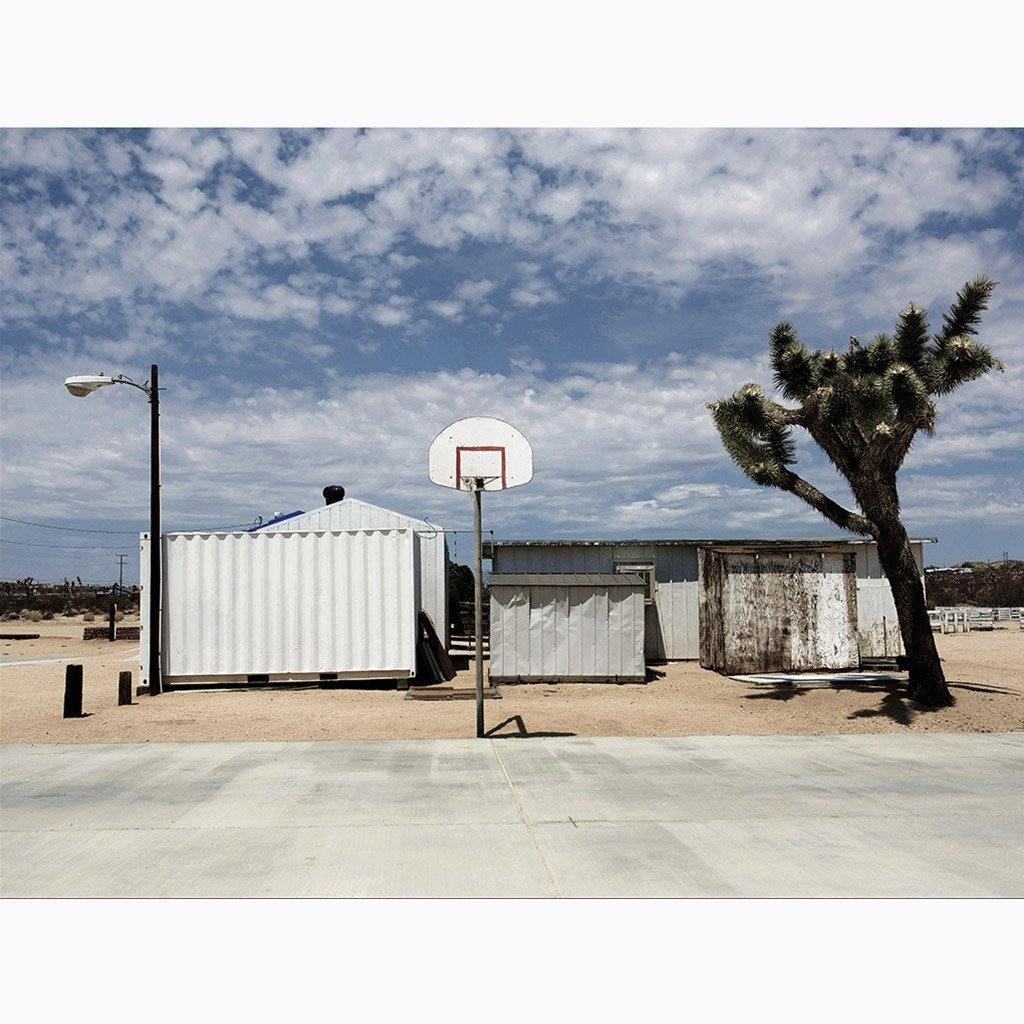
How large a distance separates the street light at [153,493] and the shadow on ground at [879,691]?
11722 millimetres

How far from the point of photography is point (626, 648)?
18172mm

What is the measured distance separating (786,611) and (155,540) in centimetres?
1415

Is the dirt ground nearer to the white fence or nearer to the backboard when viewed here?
the backboard

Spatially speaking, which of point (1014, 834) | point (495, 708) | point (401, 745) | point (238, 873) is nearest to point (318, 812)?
point (238, 873)

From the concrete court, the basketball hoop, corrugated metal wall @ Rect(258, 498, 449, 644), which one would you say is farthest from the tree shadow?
corrugated metal wall @ Rect(258, 498, 449, 644)

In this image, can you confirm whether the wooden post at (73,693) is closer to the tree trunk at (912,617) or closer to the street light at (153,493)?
the street light at (153,493)

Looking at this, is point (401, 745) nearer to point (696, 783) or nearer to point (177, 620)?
point (696, 783)

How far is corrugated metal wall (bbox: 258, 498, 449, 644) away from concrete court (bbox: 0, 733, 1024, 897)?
1325 centimetres

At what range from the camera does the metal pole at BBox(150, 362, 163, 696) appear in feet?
56.5

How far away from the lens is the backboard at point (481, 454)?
1340cm

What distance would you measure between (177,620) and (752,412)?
1209 centimetres

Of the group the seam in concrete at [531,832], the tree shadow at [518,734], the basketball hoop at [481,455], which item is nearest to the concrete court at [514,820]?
the seam in concrete at [531,832]

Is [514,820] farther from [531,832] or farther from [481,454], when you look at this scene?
[481,454]

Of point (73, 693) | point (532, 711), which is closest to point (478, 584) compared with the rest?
point (532, 711)
